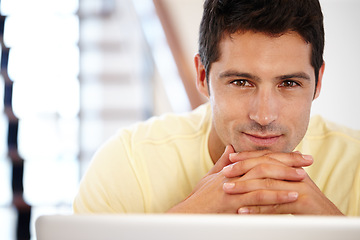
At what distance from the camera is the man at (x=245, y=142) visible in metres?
1.13

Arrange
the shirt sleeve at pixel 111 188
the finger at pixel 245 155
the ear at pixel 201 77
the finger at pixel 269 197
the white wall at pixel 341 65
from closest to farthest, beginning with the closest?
the finger at pixel 269 197
the finger at pixel 245 155
the shirt sleeve at pixel 111 188
the ear at pixel 201 77
the white wall at pixel 341 65

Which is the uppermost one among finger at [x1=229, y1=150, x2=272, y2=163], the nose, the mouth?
the nose

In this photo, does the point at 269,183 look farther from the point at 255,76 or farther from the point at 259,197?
the point at 255,76

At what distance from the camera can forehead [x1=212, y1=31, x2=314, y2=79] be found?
1.19 meters

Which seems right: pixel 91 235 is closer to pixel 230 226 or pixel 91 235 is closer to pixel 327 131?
pixel 230 226

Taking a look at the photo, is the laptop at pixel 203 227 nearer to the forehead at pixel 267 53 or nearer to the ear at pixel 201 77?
the forehead at pixel 267 53

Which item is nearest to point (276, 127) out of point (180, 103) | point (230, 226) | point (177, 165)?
point (177, 165)

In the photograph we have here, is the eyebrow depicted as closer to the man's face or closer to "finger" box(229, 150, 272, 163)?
the man's face

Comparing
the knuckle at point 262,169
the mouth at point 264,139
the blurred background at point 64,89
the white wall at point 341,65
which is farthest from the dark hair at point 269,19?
the white wall at point 341,65

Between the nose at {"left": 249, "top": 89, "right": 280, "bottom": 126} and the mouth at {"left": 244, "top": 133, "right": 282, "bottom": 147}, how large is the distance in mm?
51

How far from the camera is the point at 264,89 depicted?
1190mm

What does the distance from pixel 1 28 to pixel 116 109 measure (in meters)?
0.94

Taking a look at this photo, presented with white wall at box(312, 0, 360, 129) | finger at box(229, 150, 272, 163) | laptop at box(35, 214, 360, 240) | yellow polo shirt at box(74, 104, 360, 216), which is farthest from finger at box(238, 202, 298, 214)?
white wall at box(312, 0, 360, 129)

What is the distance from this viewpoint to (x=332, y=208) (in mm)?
1134
